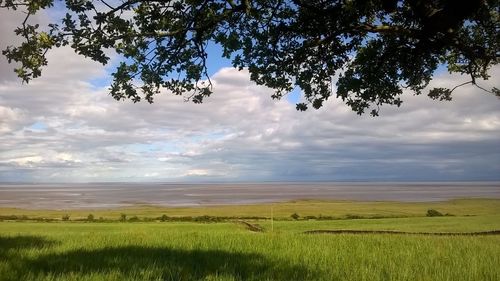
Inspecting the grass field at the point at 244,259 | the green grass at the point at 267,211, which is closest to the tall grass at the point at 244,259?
the grass field at the point at 244,259

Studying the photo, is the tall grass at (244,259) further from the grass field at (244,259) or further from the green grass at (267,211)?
the green grass at (267,211)

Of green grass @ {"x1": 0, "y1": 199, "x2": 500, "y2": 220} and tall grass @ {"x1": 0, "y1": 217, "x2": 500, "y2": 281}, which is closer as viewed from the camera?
tall grass @ {"x1": 0, "y1": 217, "x2": 500, "y2": 281}

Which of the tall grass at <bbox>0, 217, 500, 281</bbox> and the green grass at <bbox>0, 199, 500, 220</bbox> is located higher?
the tall grass at <bbox>0, 217, 500, 281</bbox>

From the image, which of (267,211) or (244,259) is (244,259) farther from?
(267,211)

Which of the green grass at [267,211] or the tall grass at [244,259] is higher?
the tall grass at [244,259]

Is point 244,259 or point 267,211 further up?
point 244,259

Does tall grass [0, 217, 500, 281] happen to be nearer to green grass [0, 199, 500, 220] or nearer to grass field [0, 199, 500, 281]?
grass field [0, 199, 500, 281]

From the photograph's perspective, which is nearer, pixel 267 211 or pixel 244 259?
pixel 244 259

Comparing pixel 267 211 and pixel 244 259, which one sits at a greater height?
pixel 244 259

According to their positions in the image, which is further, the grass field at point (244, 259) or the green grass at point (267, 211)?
the green grass at point (267, 211)

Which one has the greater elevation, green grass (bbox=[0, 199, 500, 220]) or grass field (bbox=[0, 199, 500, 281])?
grass field (bbox=[0, 199, 500, 281])

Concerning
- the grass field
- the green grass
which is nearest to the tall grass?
the grass field

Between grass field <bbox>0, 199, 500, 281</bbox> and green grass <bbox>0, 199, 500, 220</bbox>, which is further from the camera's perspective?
green grass <bbox>0, 199, 500, 220</bbox>

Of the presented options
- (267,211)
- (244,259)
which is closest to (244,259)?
(244,259)
